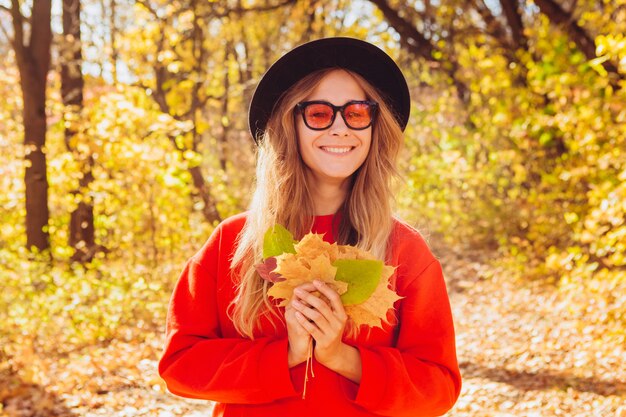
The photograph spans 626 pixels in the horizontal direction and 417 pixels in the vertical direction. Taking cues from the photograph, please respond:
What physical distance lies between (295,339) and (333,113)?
69cm

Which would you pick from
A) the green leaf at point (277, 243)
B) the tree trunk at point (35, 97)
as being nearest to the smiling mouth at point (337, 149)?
the green leaf at point (277, 243)

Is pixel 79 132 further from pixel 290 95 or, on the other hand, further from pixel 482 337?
pixel 290 95

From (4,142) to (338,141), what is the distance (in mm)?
11560

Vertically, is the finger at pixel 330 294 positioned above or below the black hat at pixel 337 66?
below

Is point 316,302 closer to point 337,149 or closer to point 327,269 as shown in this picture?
point 327,269

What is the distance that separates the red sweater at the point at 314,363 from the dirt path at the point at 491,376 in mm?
3428

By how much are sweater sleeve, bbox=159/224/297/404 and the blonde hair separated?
8 cm

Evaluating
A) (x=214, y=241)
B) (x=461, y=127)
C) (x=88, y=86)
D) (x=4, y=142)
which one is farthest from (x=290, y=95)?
(x=4, y=142)

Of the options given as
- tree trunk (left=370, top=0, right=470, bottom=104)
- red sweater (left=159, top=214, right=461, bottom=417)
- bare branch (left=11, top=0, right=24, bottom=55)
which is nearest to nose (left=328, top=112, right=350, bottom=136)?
red sweater (left=159, top=214, right=461, bottom=417)

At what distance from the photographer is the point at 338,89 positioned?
7.14 ft

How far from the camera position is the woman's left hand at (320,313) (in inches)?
68.0

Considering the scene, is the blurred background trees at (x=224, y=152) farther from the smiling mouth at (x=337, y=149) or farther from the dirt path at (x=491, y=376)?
the smiling mouth at (x=337, y=149)

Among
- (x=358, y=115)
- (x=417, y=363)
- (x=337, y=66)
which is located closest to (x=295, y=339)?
(x=417, y=363)

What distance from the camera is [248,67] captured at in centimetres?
1409
